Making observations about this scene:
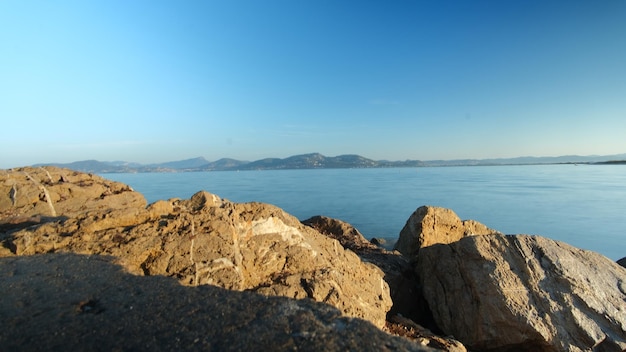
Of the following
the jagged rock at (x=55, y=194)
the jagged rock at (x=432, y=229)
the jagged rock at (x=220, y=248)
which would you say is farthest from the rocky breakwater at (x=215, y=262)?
Result: the jagged rock at (x=432, y=229)

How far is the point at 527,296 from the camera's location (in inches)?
322

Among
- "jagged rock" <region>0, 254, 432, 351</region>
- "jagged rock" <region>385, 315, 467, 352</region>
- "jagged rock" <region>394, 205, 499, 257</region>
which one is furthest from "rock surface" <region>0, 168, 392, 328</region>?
"jagged rock" <region>394, 205, 499, 257</region>

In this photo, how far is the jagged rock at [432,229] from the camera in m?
12.6

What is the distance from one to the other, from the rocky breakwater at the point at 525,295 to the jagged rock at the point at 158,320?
6848 mm

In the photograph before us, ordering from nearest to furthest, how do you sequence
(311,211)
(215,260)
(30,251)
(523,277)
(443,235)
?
1. (30,251)
2. (215,260)
3. (523,277)
4. (443,235)
5. (311,211)

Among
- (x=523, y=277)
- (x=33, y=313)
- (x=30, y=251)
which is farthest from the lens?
(x=523, y=277)

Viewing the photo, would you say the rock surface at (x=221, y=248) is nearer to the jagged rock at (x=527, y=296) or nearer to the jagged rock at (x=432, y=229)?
the jagged rock at (x=527, y=296)

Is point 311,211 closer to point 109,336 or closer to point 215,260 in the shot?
point 215,260

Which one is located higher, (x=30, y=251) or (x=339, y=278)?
(x=30, y=251)

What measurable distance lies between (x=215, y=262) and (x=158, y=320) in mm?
2654

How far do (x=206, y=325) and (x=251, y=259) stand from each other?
11.7ft

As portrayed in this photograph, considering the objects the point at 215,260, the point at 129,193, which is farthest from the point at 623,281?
the point at 129,193

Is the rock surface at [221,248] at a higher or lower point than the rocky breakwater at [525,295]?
higher

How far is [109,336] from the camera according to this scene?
290 centimetres
